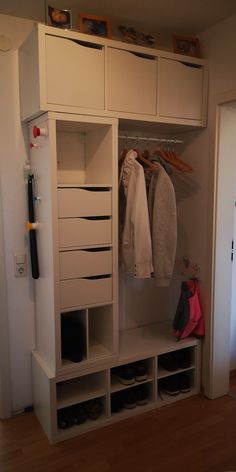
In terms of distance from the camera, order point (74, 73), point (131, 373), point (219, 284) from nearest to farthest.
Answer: point (74, 73) → point (131, 373) → point (219, 284)

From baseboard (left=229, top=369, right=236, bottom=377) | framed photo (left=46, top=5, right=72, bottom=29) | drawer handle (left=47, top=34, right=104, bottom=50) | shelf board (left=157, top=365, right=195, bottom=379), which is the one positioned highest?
framed photo (left=46, top=5, right=72, bottom=29)

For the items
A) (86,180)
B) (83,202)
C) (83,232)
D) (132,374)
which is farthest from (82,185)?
(132,374)

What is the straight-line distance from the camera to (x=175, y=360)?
106 inches

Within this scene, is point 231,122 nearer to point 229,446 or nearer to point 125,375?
point 125,375

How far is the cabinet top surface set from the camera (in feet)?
6.37

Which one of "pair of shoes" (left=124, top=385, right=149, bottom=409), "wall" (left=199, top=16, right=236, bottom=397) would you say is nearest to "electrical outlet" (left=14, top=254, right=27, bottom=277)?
"pair of shoes" (left=124, top=385, right=149, bottom=409)

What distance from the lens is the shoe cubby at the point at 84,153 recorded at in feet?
7.41

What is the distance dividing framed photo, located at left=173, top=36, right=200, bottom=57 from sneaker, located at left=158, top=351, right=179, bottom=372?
211 cm

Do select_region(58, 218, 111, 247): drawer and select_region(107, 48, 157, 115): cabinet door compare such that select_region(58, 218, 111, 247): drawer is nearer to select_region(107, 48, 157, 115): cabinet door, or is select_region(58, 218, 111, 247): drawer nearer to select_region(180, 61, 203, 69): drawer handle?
select_region(107, 48, 157, 115): cabinet door

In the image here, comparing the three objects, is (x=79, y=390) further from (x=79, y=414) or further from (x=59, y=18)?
(x=59, y=18)

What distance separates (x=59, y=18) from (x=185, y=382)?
8.24 ft

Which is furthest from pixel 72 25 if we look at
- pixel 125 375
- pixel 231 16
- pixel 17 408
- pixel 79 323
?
pixel 17 408

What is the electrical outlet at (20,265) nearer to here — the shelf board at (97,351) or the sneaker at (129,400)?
the shelf board at (97,351)

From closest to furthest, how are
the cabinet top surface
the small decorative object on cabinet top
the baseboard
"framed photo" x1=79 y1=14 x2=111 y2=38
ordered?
the cabinet top surface → "framed photo" x1=79 y1=14 x2=111 y2=38 → the small decorative object on cabinet top → the baseboard
